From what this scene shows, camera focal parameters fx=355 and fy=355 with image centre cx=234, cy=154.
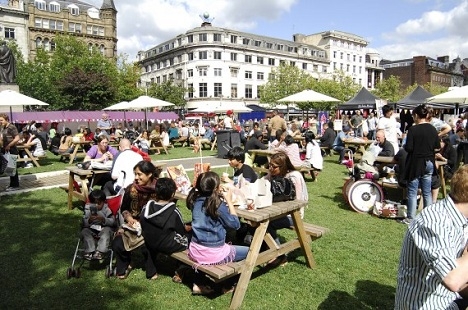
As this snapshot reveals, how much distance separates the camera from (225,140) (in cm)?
1576

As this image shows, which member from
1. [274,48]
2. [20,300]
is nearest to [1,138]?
[20,300]

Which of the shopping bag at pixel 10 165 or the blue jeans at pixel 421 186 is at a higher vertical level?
the shopping bag at pixel 10 165

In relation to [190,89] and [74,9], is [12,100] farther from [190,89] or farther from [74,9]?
[74,9]

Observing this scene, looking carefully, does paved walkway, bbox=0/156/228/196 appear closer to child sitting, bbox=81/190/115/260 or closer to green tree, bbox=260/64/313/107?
child sitting, bbox=81/190/115/260

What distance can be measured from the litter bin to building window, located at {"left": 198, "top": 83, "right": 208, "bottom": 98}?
5165 cm

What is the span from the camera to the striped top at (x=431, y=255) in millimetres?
1971

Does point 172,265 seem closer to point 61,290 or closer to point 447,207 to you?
point 61,290

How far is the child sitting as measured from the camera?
441 centimetres

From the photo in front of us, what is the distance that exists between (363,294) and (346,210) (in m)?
3.44

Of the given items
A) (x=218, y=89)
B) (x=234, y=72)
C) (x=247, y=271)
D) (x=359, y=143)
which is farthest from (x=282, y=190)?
(x=234, y=72)

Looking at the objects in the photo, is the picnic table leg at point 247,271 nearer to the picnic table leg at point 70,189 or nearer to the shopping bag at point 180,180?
the shopping bag at point 180,180

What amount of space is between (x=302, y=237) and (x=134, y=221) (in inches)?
83.2

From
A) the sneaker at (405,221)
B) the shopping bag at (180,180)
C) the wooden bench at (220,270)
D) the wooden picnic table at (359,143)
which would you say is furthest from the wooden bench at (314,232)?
the wooden picnic table at (359,143)

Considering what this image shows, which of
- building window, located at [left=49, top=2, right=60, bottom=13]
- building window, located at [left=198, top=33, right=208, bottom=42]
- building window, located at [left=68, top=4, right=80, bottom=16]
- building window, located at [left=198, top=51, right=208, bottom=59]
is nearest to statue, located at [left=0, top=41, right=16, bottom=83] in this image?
building window, located at [left=198, top=51, right=208, bottom=59]
